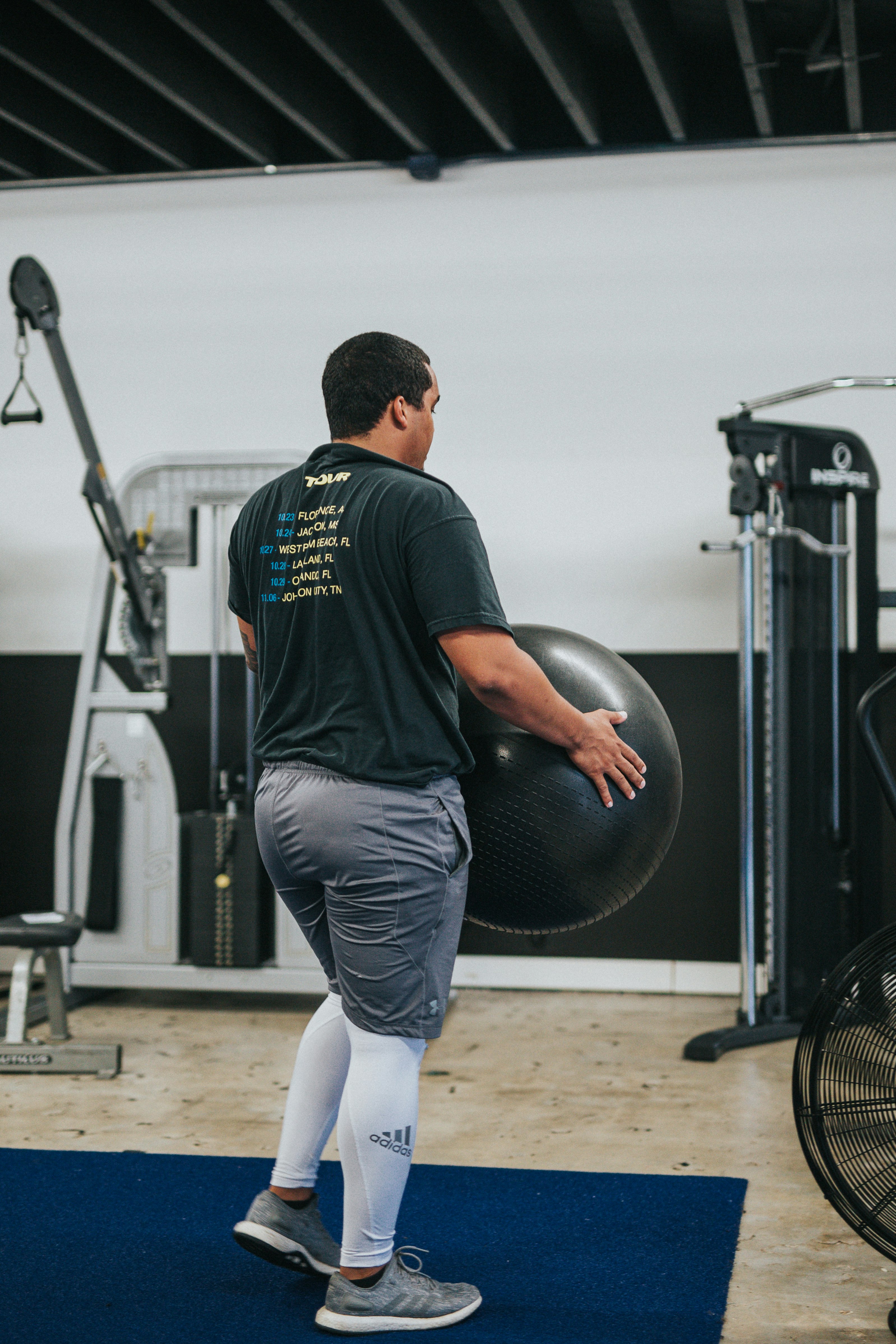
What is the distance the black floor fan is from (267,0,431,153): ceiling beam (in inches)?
116

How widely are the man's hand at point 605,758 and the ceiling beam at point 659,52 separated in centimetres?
257

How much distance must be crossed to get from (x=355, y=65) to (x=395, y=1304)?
355 centimetres

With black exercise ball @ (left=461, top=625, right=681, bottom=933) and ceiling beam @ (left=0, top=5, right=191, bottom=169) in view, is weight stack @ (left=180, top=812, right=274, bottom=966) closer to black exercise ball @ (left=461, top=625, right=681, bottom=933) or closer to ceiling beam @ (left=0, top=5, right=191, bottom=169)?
black exercise ball @ (left=461, top=625, right=681, bottom=933)

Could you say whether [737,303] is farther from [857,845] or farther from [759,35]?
[857,845]

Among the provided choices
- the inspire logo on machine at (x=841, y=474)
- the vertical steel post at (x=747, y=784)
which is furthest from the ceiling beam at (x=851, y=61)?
the vertical steel post at (x=747, y=784)

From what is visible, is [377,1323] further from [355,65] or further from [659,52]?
[659,52]

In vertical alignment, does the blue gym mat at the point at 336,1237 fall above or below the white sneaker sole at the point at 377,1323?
below

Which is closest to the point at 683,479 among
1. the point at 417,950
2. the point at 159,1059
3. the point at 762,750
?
the point at 762,750

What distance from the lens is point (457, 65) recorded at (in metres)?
4.15

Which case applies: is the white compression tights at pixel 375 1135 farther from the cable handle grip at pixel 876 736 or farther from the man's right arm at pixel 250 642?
the cable handle grip at pixel 876 736

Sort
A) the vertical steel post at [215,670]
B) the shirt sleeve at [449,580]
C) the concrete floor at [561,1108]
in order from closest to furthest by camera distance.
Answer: the shirt sleeve at [449,580]
the concrete floor at [561,1108]
the vertical steel post at [215,670]

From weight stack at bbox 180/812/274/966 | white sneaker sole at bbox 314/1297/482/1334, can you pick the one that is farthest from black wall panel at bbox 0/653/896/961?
white sneaker sole at bbox 314/1297/482/1334

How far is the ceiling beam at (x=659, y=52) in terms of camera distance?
3861 mm

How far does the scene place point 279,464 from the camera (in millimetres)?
4219
